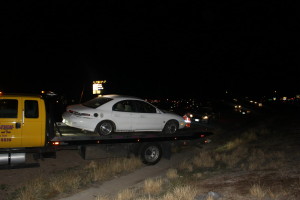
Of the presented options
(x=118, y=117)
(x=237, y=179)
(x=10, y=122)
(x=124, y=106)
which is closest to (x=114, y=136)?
(x=118, y=117)

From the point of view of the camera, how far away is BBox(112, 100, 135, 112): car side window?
9748 millimetres

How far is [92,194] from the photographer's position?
7.73 m

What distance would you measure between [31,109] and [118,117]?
2.68m

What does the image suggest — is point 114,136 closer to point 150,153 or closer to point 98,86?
point 150,153

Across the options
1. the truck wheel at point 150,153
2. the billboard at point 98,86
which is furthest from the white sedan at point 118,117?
the billboard at point 98,86

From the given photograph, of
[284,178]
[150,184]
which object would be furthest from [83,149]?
[284,178]

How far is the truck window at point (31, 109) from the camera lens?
796 cm

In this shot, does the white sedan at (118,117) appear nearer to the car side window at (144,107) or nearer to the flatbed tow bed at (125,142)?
the car side window at (144,107)

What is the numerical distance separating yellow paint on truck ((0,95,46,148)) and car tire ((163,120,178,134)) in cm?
427

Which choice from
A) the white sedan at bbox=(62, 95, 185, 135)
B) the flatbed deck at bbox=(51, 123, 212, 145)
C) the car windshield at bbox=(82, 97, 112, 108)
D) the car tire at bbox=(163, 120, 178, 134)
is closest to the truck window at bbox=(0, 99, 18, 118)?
the flatbed deck at bbox=(51, 123, 212, 145)

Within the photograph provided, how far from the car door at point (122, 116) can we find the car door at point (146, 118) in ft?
0.60

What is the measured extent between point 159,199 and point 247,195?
1.93m

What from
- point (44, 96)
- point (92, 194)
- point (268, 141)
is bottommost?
point (92, 194)

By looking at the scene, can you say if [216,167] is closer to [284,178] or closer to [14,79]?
[284,178]
